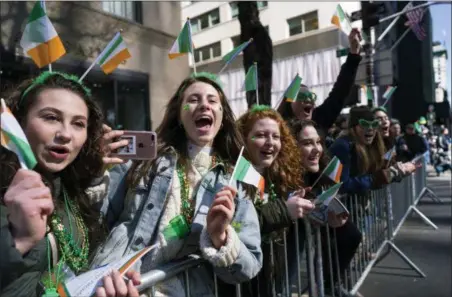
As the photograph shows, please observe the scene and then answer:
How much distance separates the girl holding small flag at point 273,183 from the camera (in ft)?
8.58

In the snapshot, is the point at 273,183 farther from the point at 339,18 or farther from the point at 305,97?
the point at 339,18

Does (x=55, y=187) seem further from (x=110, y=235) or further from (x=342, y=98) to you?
(x=342, y=98)

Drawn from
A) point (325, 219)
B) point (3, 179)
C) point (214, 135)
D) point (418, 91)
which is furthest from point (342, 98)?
point (418, 91)

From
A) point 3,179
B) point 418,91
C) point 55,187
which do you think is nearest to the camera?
point 3,179

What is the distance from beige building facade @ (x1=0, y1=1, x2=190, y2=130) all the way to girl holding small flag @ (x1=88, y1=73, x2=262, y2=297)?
5.91m

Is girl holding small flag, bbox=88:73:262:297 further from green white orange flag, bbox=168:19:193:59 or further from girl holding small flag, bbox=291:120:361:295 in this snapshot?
girl holding small flag, bbox=291:120:361:295

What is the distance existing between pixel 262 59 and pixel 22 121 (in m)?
5.63

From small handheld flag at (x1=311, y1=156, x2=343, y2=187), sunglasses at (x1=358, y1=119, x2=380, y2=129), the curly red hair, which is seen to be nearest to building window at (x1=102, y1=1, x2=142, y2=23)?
sunglasses at (x1=358, y1=119, x2=380, y2=129)

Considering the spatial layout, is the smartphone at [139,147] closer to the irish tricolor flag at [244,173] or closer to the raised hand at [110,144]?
the raised hand at [110,144]

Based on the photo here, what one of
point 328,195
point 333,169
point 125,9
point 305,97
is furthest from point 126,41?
point 328,195

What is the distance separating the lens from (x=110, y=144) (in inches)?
85.6

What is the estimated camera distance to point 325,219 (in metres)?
3.13

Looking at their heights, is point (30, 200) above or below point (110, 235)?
above

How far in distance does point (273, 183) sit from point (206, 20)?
2954cm
